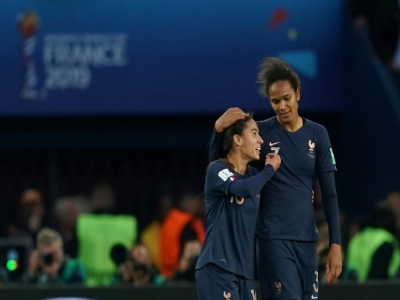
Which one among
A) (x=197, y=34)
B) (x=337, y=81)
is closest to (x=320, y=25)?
(x=337, y=81)

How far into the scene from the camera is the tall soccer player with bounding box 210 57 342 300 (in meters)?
5.94

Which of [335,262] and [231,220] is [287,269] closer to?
[335,262]

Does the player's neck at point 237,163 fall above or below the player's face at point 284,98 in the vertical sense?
below

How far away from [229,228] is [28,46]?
24.9 ft

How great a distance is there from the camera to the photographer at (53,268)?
8.51 meters

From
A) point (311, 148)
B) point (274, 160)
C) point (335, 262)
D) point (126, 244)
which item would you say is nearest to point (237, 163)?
point (274, 160)

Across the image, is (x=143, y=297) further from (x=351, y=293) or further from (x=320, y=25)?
(x=320, y=25)

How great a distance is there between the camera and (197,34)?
42.8 ft

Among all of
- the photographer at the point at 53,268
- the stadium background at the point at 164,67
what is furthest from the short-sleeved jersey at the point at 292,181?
the stadium background at the point at 164,67

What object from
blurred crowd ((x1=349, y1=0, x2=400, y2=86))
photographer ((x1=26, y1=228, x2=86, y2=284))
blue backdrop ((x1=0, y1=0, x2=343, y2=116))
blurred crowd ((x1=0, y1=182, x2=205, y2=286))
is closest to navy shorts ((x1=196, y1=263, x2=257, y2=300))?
blurred crowd ((x1=0, y1=182, x2=205, y2=286))

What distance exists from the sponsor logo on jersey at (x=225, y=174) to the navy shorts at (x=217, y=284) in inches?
19.2

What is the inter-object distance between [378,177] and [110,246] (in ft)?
12.9

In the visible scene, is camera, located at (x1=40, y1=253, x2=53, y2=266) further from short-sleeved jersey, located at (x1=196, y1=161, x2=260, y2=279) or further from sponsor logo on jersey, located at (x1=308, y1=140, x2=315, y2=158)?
sponsor logo on jersey, located at (x1=308, y1=140, x2=315, y2=158)

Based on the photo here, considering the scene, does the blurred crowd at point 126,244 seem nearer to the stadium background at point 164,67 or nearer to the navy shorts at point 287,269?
the stadium background at point 164,67
